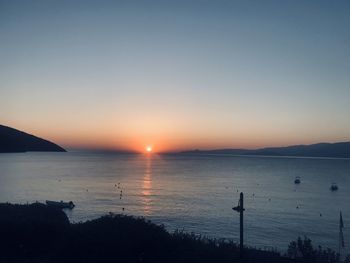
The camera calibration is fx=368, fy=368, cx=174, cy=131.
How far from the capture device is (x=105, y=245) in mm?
23484

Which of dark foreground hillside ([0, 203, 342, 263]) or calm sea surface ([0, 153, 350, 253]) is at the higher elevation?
dark foreground hillside ([0, 203, 342, 263])

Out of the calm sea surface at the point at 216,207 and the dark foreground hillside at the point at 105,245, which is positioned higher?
the dark foreground hillside at the point at 105,245

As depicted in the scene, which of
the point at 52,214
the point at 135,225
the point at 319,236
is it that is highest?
the point at 135,225

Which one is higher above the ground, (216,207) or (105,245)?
(105,245)

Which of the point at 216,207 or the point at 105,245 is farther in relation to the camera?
the point at 216,207

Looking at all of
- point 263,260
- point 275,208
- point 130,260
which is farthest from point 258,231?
point 130,260

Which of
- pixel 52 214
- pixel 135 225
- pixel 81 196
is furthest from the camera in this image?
pixel 81 196

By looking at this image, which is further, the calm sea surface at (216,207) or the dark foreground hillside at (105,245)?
the calm sea surface at (216,207)

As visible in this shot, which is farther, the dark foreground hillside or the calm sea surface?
the calm sea surface

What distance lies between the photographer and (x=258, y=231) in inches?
2413

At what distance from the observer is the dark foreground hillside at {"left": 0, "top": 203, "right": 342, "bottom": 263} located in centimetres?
2311

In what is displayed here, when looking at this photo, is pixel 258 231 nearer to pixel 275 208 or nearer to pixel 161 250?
pixel 275 208

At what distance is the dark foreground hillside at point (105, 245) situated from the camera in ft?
75.8

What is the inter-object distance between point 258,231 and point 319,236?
9787mm
